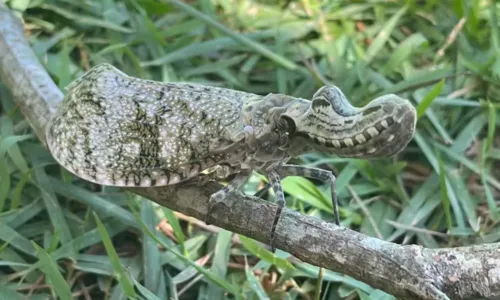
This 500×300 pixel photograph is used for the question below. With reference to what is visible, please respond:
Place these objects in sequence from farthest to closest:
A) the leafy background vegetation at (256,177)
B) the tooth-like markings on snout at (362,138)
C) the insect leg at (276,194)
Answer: the leafy background vegetation at (256,177), the insect leg at (276,194), the tooth-like markings on snout at (362,138)

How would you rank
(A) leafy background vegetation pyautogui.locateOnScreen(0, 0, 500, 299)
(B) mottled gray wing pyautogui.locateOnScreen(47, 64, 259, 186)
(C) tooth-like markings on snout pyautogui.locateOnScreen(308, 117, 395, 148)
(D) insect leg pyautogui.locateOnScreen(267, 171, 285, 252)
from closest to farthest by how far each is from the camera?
(C) tooth-like markings on snout pyautogui.locateOnScreen(308, 117, 395, 148) → (D) insect leg pyautogui.locateOnScreen(267, 171, 285, 252) → (B) mottled gray wing pyautogui.locateOnScreen(47, 64, 259, 186) → (A) leafy background vegetation pyautogui.locateOnScreen(0, 0, 500, 299)

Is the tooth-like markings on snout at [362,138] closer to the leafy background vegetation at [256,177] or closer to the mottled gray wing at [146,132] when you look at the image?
the mottled gray wing at [146,132]

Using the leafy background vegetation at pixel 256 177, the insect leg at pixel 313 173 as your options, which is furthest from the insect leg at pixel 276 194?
the leafy background vegetation at pixel 256 177

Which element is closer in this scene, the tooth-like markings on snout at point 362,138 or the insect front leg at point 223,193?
the tooth-like markings on snout at point 362,138

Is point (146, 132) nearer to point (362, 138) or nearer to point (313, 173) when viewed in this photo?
point (313, 173)

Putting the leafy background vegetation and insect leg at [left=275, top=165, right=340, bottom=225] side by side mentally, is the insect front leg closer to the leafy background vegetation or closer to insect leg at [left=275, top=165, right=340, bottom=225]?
insect leg at [left=275, top=165, right=340, bottom=225]

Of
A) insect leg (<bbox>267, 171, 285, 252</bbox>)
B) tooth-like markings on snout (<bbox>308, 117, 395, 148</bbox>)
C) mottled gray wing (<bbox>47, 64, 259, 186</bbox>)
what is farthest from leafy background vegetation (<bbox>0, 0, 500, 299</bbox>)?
tooth-like markings on snout (<bbox>308, 117, 395, 148</bbox>)
